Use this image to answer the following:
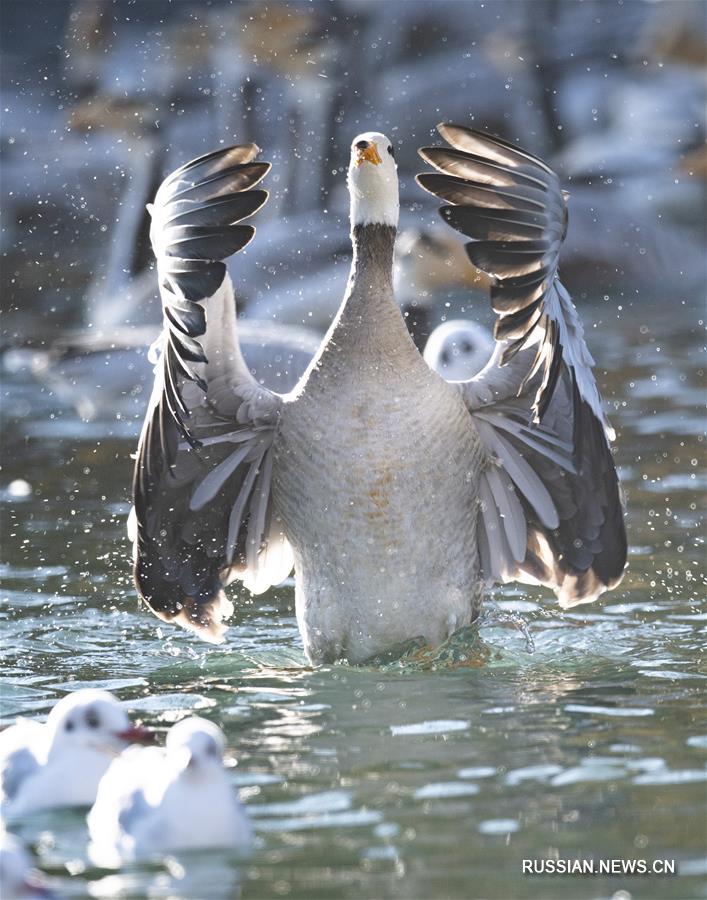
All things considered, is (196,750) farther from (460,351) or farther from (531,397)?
(460,351)

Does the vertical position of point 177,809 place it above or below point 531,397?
below

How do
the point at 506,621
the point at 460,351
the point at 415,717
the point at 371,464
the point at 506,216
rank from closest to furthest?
1. the point at 506,216
2. the point at 415,717
3. the point at 371,464
4. the point at 506,621
5. the point at 460,351

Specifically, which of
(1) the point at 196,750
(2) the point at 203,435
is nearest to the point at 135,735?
(1) the point at 196,750

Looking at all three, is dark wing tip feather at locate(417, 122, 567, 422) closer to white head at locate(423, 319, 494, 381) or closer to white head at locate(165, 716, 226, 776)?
white head at locate(165, 716, 226, 776)

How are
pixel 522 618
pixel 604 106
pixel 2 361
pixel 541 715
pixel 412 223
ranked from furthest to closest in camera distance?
pixel 604 106, pixel 412 223, pixel 2 361, pixel 522 618, pixel 541 715

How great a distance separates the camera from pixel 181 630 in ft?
28.0

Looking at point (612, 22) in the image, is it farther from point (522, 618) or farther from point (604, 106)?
point (522, 618)

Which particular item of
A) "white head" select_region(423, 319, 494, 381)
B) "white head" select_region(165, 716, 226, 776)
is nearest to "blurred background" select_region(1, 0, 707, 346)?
"white head" select_region(423, 319, 494, 381)

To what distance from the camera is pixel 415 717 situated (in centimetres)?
654

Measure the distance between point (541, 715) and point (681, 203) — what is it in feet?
52.8

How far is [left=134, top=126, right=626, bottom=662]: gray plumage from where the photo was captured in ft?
22.1

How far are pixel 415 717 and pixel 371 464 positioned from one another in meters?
1.15

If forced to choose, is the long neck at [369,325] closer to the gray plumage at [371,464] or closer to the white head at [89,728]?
the gray plumage at [371,464]

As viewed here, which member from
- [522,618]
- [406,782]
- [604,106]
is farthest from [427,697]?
[604,106]
